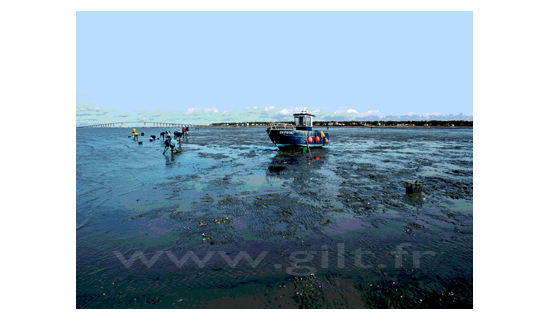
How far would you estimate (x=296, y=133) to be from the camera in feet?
101

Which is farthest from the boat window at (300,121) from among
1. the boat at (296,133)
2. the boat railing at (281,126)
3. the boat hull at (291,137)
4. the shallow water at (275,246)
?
the shallow water at (275,246)

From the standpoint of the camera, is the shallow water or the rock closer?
the shallow water

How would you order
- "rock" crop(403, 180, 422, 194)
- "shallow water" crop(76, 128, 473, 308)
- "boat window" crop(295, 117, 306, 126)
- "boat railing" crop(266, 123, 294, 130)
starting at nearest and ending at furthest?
1. "shallow water" crop(76, 128, 473, 308)
2. "rock" crop(403, 180, 422, 194)
3. "boat railing" crop(266, 123, 294, 130)
4. "boat window" crop(295, 117, 306, 126)

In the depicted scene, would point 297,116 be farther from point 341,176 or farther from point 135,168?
point 135,168

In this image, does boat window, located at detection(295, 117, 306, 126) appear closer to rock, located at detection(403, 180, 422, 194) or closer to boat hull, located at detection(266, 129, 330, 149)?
boat hull, located at detection(266, 129, 330, 149)

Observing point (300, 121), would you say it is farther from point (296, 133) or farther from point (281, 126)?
point (281, 126)

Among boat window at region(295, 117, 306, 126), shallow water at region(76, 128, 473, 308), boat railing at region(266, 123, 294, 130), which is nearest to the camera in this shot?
shallow water at region(76, 128, 473, 308)

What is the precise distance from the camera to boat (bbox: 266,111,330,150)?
102ft

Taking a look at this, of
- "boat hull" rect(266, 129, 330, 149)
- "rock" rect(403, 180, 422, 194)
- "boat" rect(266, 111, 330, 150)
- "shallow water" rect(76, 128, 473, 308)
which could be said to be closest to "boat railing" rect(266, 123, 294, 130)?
"boat" rect(266, 111, 330, 150)

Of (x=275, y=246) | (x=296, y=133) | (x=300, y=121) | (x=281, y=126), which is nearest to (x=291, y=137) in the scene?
(x=296, y=133)

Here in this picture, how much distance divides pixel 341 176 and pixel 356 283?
37.9 ft

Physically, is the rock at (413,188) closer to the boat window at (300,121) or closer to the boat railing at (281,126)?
the boat railing at (281,126)

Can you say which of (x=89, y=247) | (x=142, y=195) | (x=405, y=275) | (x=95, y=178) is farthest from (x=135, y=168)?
(x=405, y=275)

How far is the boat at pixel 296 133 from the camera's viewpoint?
102 feet
